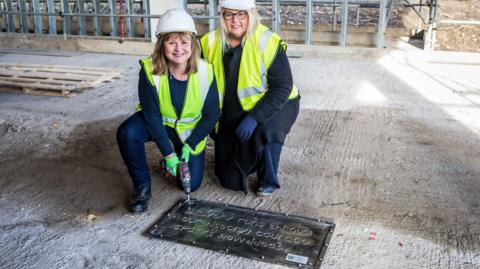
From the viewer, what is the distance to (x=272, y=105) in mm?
3430

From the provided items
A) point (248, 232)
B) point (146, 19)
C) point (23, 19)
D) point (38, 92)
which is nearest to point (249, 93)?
point (248, 232)

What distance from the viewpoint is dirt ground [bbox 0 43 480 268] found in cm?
291

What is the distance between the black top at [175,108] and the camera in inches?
131

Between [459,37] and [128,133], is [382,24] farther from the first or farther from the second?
[128,133]

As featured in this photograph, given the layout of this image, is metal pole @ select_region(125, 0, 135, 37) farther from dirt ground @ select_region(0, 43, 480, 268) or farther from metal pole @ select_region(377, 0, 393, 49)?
metal pole @ select_region(377, 0, 393, 49)

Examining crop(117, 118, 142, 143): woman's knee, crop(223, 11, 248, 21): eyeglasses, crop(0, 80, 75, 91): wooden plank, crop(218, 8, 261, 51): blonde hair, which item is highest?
crop(223, 11, 248, 21): eyeglasses

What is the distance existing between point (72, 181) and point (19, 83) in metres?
3.27

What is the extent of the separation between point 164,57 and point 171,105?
0.31 meters

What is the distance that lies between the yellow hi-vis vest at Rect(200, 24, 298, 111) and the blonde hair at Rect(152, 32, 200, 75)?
7.8 inches

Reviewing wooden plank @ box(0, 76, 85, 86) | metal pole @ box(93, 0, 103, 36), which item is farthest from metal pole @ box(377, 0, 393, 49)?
metal pole @ box(93, 0, 103, 36)

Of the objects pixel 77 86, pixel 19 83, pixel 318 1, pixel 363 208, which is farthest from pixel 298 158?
pixel 318 1

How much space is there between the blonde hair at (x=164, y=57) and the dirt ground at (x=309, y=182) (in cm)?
87

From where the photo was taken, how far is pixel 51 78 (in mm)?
6949

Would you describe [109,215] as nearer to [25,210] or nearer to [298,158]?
[25,210]
